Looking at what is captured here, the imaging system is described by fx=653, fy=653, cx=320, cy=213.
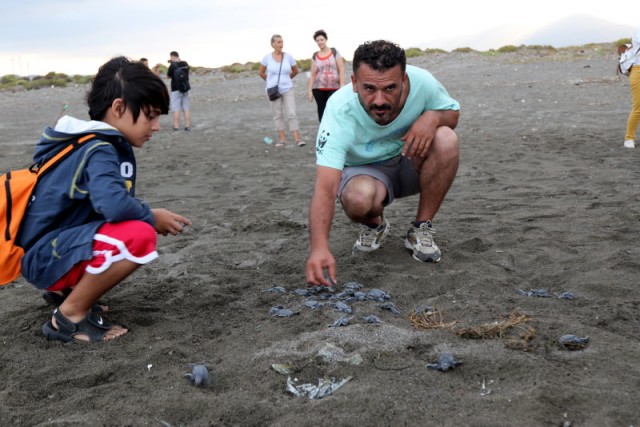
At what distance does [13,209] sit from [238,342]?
107 cm

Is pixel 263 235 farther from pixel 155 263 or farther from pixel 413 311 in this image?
pixel 413 311

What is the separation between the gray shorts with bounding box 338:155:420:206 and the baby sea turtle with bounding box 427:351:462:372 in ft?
5.07

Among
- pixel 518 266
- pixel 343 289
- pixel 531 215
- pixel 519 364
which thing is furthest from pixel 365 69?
pixel 531 215

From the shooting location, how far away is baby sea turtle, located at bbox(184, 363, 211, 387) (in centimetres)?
232

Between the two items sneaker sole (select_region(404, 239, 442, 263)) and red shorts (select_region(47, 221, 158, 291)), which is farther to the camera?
sneaker sole (select_region(404, 239, 442, 263))

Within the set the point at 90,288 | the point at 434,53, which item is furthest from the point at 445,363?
the point at 434,53

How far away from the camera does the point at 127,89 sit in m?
2.84

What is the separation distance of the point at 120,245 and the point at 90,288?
0.85 ft

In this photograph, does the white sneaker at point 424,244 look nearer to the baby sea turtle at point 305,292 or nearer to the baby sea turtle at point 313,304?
the baby sea turtle at point 305,292

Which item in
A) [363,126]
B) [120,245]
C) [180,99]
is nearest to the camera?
[120,245]

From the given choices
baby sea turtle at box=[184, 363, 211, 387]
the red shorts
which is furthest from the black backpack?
baby sea turtle at box=[184, 363, 211, 387]

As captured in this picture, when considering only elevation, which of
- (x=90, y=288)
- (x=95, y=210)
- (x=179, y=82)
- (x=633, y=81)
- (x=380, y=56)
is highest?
(x=380, y=56)

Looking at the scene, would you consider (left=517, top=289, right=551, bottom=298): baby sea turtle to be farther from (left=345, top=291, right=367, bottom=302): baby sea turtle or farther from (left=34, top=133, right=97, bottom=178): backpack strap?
(left=34, top=133, right=97, bottom=178): backpack strap

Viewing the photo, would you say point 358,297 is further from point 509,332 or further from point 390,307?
point 509,332
